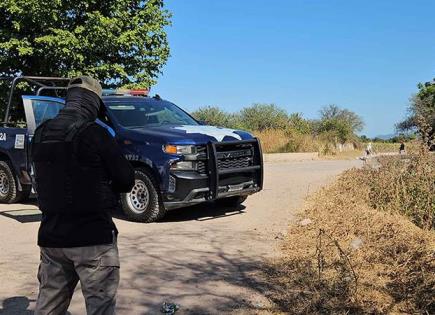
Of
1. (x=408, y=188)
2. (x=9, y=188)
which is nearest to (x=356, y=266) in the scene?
(x=408, y=188)

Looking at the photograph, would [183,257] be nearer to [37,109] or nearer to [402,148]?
[37,109]

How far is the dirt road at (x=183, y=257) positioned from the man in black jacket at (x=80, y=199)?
1.57 metres

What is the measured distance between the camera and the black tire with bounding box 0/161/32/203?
1042 centimetres

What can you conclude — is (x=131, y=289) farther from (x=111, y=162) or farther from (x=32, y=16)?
(x=32, y=16)

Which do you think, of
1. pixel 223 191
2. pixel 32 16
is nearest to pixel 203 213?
pixel 223 191

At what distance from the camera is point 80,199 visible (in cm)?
306

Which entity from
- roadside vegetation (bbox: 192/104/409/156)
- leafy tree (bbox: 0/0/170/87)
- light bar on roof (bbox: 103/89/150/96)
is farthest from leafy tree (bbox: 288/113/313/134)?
light bar on roof (bbox: 103/89/150/96)

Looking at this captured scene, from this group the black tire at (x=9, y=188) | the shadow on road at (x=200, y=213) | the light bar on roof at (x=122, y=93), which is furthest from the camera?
the black tire at (x=9, y=188)

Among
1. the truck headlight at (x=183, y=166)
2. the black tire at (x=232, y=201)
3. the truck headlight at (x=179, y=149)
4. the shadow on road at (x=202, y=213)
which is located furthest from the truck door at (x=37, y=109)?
the black tire at (x=232, y=201)

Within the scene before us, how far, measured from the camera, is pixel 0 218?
934cm

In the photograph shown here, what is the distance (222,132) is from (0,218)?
4.14m

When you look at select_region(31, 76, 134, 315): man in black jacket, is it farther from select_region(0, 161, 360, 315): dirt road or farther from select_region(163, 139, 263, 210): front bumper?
select_region(163, 139, 263, 210): front bumper

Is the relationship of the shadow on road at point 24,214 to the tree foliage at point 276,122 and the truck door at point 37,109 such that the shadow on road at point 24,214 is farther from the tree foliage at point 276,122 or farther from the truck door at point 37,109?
the tree foliage at point 276,122

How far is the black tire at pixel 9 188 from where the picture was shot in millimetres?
10422
